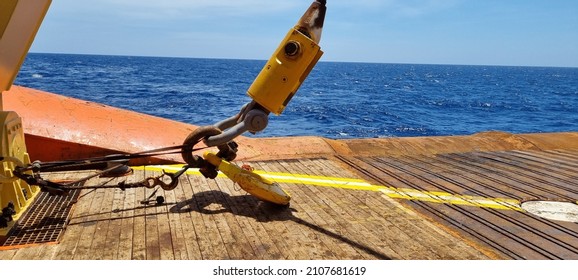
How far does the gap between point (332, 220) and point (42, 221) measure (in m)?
3.09

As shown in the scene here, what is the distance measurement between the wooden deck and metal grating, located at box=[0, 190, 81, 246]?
11 cm

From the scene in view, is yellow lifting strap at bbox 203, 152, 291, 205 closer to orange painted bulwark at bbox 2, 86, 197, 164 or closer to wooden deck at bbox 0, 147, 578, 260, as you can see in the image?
wooden deck at bbox 0, 147, 578, 260

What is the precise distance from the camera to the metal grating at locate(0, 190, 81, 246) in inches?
164

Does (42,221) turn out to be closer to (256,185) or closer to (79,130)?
(256,185)

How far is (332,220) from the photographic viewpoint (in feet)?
15.8

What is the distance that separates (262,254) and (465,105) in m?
47.7

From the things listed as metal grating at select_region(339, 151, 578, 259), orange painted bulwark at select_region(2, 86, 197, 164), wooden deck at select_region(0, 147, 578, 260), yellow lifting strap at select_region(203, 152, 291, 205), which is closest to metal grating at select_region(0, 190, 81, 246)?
wooden deck at select_region(0, 147, 578, 260)

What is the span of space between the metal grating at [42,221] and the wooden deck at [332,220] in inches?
4.5

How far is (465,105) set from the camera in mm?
47250

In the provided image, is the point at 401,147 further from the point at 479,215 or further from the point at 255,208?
the point at 255,208

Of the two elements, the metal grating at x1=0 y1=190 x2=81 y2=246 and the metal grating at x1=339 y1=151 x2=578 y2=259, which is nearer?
the metal grating at x1=0 y1=190 x2=81 y2=246

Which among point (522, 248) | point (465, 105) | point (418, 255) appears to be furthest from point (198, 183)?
point (465, 105)

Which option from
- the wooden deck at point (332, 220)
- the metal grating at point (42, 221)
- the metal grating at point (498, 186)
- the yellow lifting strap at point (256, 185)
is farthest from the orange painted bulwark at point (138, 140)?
the yellow lifting strap at point (256, 185)

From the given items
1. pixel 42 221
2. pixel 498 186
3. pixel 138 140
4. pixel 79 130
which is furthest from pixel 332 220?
pixel 79 130
